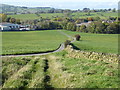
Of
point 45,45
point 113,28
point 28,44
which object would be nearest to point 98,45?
point 45,45

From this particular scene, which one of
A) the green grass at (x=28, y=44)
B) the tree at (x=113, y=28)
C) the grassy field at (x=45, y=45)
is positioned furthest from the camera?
the tree at (x=113, y=28)

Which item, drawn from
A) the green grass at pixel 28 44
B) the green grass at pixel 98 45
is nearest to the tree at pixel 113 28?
the green grass at pixel 98 45

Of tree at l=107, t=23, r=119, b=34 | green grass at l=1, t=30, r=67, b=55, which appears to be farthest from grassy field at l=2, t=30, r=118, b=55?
tree at l=107, t=23, r=119, b=34

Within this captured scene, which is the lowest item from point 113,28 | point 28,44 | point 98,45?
point 98,45

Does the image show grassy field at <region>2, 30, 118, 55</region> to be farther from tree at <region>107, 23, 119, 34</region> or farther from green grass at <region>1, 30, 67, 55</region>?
tree at <region>107, 23, 119, 34</region>

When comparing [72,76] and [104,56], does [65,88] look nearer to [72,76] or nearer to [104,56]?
[72,76]

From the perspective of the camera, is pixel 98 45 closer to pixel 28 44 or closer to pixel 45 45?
pixel 45 45

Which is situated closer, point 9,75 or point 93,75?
point 93,75

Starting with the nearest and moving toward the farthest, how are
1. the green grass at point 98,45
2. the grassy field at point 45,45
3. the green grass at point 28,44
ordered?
the green grass at point 28,44 < the grassy field at point 45,45 < the green grass at point 98,45

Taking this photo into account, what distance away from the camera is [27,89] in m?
17.5

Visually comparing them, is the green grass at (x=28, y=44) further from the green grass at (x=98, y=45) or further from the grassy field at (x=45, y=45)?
the green grass at (x=98, y=45)

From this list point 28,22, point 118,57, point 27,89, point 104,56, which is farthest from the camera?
point 28,22

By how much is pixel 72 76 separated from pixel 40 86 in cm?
353

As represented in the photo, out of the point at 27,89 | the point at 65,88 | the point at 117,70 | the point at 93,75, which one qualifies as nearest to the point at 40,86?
the point at 27,89
